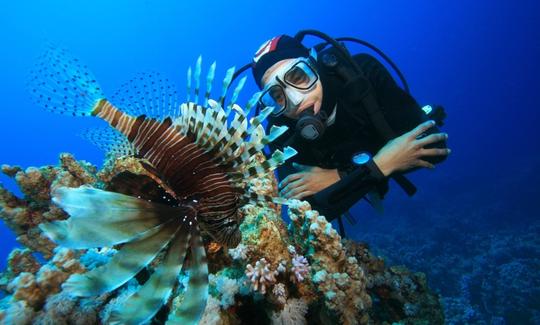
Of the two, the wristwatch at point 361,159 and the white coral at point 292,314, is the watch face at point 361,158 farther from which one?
the white coral at point 292,314

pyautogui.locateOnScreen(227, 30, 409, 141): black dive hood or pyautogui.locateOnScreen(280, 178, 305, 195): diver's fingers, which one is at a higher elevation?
pyautogui.locateOnScreen(227, 30, 409, 141): black dive hood

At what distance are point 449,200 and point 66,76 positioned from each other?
23848mm

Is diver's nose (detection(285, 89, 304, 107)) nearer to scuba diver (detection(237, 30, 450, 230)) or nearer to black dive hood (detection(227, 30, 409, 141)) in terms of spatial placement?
scuba diver (detection(237, 30, 450, 230))

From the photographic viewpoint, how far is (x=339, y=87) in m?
3.60

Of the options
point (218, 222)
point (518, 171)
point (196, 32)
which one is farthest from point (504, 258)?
point (196, 32)

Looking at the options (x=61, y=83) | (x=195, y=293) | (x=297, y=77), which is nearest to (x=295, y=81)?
(x=297, y=77)

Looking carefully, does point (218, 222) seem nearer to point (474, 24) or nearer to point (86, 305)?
point (86, 305)

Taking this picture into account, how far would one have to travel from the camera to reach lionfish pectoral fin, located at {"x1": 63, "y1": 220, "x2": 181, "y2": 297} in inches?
45.6

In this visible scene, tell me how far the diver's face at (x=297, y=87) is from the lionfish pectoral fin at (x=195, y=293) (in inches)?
91.3

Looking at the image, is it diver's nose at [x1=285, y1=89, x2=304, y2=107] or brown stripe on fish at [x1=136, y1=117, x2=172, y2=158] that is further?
diver's nose at [x1=285, y1=89, x2=304, y2=107]

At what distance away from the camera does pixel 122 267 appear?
4.14 ft

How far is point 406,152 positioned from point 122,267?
265cm

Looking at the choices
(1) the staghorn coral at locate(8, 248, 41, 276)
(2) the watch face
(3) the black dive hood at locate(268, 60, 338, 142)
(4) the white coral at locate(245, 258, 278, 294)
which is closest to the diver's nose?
(3) the black dive hood at locate(268, 60, 338, 142)

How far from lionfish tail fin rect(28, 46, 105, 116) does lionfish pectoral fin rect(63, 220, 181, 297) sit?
1543 mm
